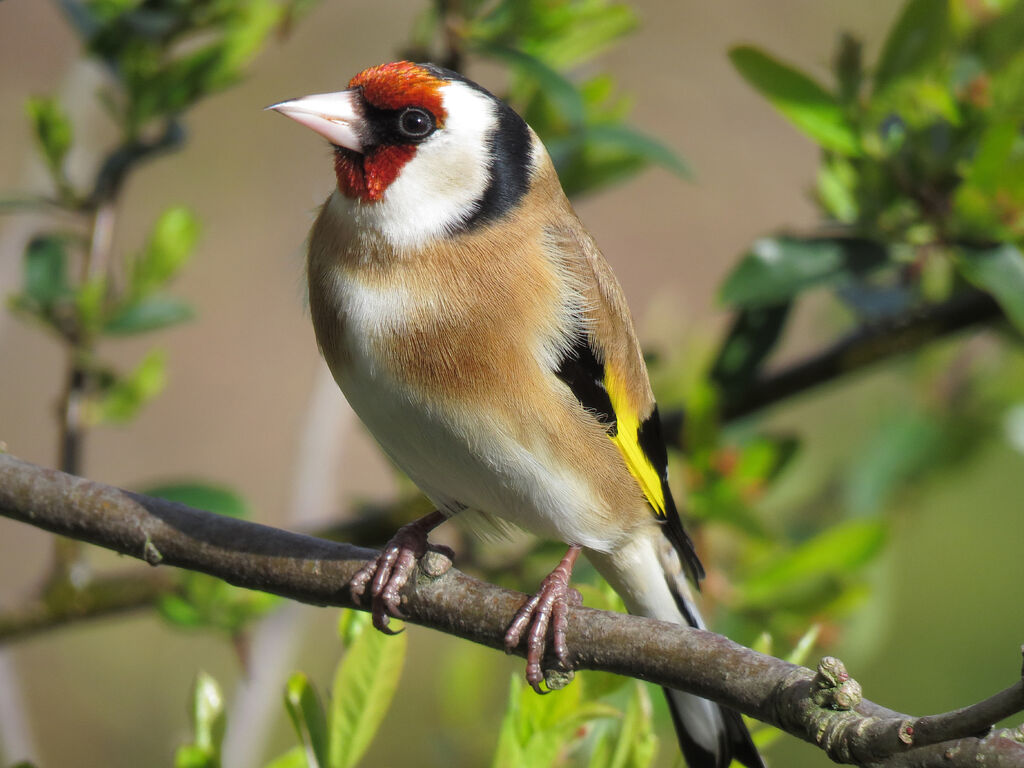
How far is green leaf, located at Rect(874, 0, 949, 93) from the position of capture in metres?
2.56

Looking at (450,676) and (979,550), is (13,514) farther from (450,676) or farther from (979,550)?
(979,550)

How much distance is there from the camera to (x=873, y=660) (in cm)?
520

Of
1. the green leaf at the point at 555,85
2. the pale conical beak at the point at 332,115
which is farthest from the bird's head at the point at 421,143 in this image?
the green leaf at the point at 555,85

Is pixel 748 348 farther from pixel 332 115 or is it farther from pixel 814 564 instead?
pixel 332 115

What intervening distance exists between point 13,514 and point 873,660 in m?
4.09

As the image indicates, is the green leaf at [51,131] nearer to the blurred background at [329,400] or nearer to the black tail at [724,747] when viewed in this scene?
the blurred background at [329,400]

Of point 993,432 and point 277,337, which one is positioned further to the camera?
point 277,337

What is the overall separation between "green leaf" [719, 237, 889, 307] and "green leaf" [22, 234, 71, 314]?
1517mm

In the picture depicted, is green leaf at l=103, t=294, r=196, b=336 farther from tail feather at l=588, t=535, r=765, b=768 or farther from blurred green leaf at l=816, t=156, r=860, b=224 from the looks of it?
blurred green leaf at l=816, t=156, r=860, b=224

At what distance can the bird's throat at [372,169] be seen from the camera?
2.36m

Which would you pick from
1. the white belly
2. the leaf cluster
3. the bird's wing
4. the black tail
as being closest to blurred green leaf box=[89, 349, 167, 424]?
the white belly

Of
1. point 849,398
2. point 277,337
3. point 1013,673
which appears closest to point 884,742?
point 849,398

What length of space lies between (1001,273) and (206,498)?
72.5 inches

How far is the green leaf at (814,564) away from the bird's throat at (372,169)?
1.24 meters
